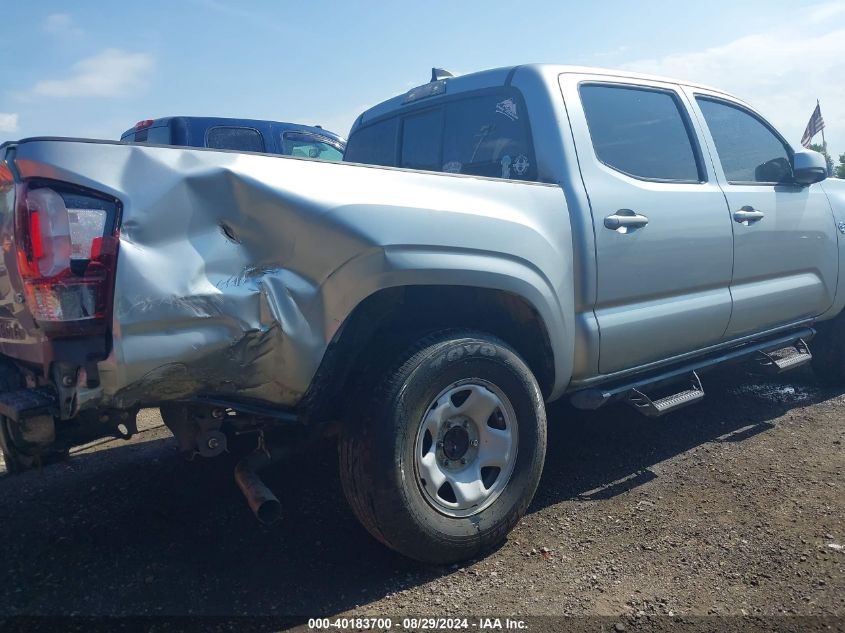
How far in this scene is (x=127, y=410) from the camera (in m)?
2.46

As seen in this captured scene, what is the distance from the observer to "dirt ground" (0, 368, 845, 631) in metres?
2.59

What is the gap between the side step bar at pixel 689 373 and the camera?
3.39 m

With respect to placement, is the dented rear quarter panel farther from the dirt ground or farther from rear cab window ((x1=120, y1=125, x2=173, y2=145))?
rear cab window ((x1=120, y1=125, x2=173, y2=145))

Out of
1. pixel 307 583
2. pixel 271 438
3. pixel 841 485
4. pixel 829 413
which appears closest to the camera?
pixel 307 583

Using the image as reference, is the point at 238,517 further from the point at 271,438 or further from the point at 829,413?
the point at 829,413

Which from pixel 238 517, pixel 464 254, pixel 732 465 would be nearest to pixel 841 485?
pixel 732 465

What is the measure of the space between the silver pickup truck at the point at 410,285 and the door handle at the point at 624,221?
1cm

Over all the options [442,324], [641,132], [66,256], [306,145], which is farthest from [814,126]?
[66,256]

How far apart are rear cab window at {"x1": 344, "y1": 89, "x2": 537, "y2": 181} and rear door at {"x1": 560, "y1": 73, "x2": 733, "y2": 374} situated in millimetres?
278

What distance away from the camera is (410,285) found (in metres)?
2.76

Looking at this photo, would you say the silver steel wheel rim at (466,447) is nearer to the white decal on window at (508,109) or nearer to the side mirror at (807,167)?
the white decal on window at (508,109)

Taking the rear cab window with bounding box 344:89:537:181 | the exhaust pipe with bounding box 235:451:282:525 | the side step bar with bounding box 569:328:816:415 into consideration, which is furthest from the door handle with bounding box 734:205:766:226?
the exhaust pipe with bounding box 235:451:282:525

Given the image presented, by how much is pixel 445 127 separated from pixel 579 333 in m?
1.43

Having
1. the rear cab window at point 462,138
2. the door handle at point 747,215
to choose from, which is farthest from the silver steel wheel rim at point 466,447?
the door handle at point 747,215
